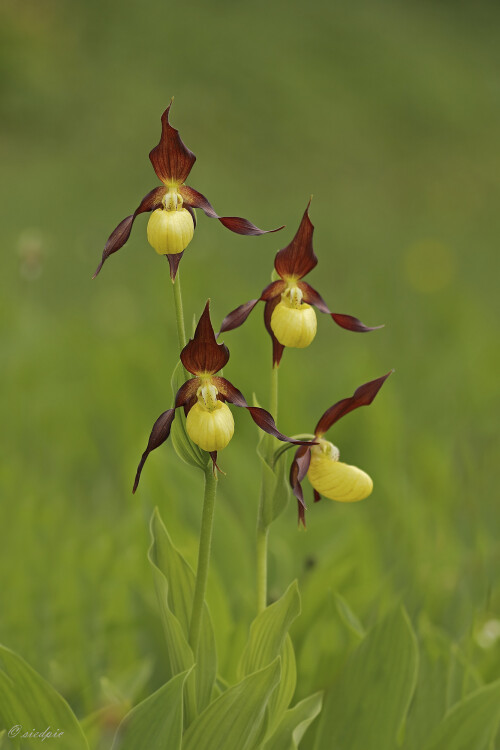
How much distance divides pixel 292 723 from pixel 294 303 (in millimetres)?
426

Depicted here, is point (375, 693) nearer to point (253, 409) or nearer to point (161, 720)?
point (161, 720)

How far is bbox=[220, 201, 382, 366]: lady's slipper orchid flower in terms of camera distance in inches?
23.9

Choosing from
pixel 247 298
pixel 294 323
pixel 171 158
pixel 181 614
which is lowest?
pixel 181 614

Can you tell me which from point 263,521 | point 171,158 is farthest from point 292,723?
point 171,158

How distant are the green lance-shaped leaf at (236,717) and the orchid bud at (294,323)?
0.28 metres

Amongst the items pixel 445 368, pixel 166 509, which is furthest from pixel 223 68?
pixel 166 509

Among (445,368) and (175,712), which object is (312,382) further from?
(175,712)

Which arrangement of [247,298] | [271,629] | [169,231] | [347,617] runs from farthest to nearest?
[247,298] → [347,617] → [271,629] → [169,231]

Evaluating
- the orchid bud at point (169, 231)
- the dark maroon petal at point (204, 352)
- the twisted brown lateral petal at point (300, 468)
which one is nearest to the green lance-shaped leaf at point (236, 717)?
the twisted brown lateral petal at point (300, 468)

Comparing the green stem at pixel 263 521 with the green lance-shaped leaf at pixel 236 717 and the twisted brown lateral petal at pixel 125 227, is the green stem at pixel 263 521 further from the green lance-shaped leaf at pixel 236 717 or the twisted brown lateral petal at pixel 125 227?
the twisted brown lateral petal at pixel 125 227

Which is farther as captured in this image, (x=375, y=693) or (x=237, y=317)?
(x=375, y=693)

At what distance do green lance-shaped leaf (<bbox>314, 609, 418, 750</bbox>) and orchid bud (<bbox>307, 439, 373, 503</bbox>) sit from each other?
6.7 inches

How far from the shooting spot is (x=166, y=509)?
3.52 ft

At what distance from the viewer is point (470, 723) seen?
0.71 m
